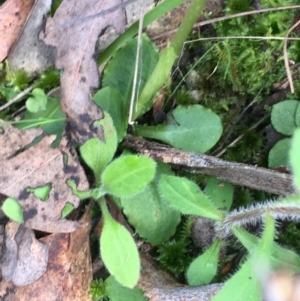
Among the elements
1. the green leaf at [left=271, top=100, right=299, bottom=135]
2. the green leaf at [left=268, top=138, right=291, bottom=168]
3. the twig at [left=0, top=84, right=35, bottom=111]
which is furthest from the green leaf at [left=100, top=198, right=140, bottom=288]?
the green leaf at [left=271, top=100, right=299, bottom=135]

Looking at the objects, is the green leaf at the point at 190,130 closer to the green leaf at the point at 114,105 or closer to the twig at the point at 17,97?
the green leaf at the point at 114,105

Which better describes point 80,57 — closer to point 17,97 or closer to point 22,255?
point 17,97

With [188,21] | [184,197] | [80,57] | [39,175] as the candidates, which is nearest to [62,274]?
[39,175]

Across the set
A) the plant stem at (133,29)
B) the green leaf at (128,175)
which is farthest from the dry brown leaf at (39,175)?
the plant stem at (133,29)

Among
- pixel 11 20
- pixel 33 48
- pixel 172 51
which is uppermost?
pixel 11 20

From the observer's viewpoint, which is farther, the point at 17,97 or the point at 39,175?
the point at 17,97

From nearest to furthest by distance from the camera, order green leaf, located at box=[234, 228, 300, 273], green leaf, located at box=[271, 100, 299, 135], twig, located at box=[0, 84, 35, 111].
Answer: green leaf, located at box=[234, 228, 300, 273]
twig, located at box=[0, 84, 35, 111]
green leaf, located at box=[271, 100, 299, 135]

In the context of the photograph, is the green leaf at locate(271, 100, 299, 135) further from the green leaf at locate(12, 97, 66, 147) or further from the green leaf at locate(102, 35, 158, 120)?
the green leaf at locate(12, 97, 66, 147)
